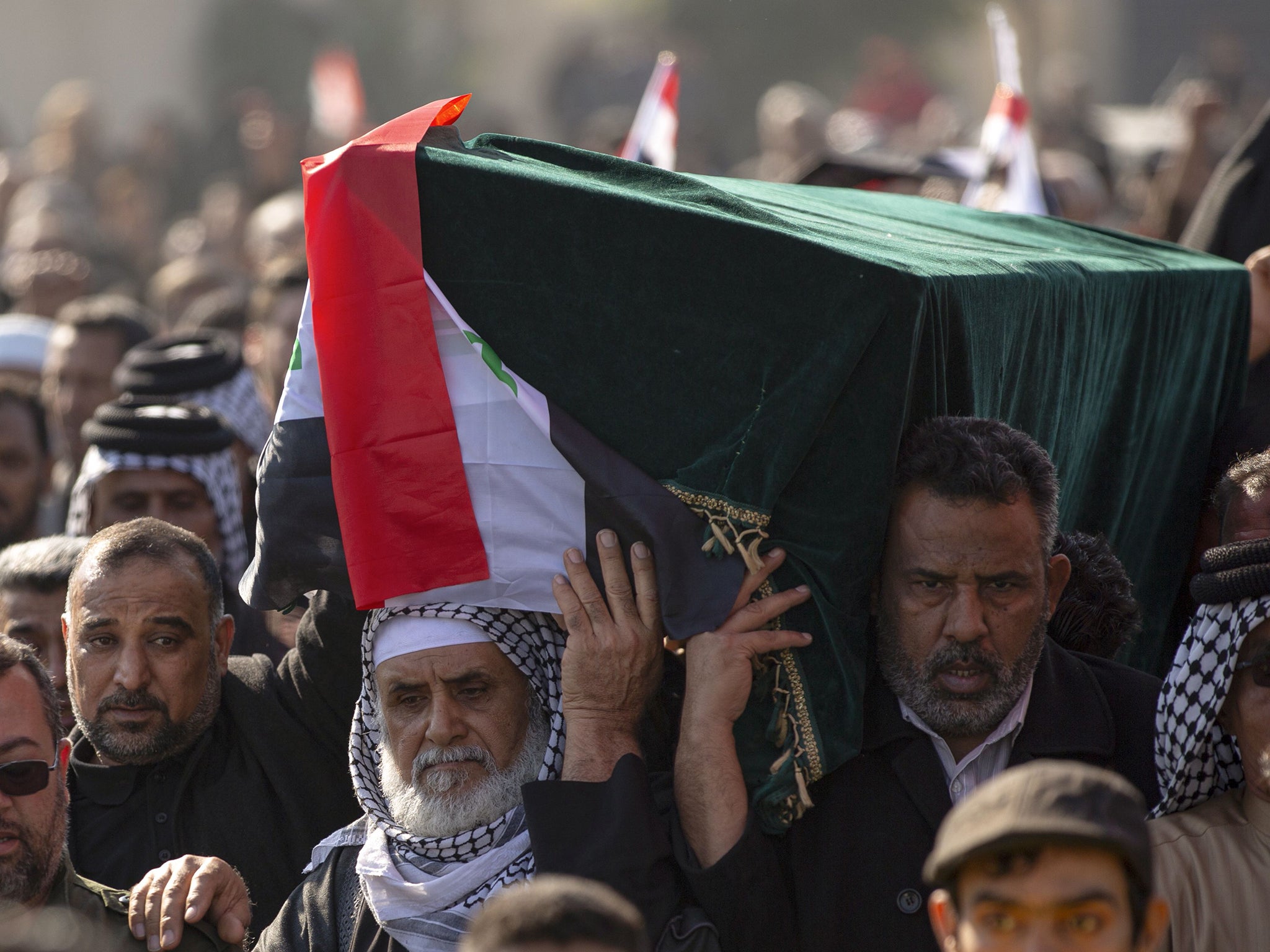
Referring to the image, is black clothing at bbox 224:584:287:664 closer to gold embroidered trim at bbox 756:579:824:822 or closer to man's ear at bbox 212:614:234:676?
man's ear at bbox 212:614:234:676

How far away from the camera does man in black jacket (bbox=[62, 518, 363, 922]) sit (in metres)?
3.76

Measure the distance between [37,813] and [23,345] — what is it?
4.66 meters

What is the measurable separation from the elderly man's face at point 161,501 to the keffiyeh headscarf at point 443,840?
5.23ft

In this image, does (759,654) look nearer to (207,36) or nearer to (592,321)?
(592,321)

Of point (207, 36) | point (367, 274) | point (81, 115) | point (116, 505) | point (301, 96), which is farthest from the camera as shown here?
point (207, 36)

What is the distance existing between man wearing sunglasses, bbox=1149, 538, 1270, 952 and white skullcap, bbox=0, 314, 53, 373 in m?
5.76

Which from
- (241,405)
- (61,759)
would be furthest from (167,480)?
(61,759)

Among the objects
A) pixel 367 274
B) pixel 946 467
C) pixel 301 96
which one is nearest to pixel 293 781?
pixel 367 274

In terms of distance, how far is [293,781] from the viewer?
388 centimetres

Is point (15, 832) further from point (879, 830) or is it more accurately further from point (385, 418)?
point (879, 830)

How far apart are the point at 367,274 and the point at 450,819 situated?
1.14m

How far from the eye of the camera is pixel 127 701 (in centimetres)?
374

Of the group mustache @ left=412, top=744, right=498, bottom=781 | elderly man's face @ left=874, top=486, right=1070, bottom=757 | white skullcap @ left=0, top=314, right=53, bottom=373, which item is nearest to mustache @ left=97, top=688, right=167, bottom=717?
mustache @ left=412, top=744, right=498, bottom=781

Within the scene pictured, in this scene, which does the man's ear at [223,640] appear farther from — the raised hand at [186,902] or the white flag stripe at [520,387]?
the white flag stripe at [520,387]
